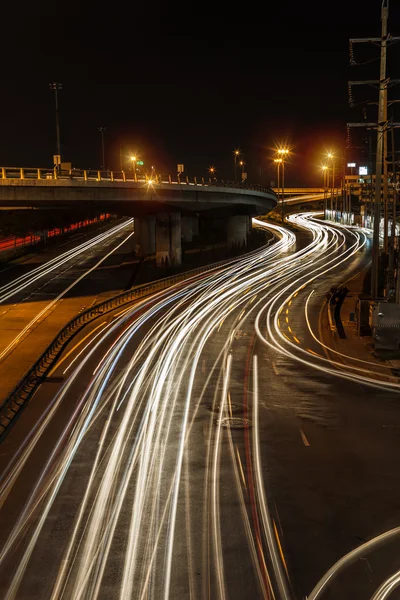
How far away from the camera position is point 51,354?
1230 inches

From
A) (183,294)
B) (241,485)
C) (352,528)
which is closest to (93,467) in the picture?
(241,485)

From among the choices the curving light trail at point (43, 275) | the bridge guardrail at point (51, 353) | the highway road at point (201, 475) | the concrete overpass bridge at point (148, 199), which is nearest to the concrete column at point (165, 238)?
the concrete overpass bridge at point (148, 199)

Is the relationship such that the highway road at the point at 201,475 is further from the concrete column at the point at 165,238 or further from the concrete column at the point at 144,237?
the concrete column at the point at 144,237

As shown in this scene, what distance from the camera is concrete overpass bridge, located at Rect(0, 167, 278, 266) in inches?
1911

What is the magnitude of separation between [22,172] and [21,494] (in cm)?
3508

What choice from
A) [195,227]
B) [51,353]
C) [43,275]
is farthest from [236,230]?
[51,353]

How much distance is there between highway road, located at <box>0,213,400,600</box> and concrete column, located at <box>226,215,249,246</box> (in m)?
57.6

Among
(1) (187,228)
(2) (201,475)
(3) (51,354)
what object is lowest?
(2) (201,475)

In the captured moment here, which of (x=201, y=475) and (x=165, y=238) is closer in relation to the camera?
(x=201, y=475)

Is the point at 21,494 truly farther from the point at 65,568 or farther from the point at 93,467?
the point at 65,568

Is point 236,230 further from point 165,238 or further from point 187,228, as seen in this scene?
point 165,238

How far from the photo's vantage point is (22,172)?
47.3 m

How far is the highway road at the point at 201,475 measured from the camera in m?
12.1

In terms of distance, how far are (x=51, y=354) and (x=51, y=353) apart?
10 cm
